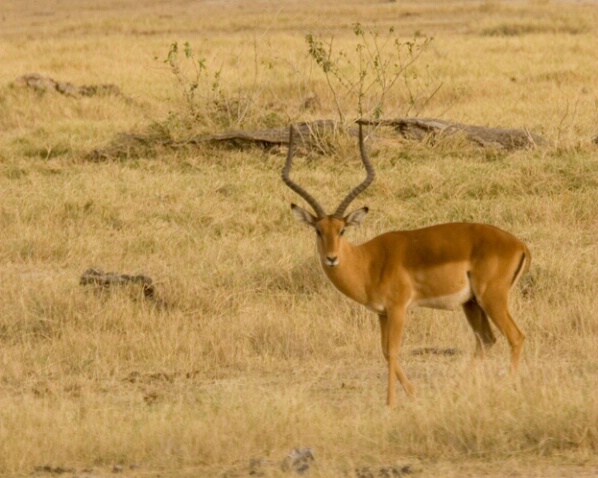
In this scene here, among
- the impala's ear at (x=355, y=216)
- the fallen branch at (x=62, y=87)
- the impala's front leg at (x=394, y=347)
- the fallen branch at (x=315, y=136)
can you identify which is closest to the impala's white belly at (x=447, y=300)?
the impala's front leg at (x=394, y=347)

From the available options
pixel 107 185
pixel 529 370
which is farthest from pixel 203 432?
pixel 107 185

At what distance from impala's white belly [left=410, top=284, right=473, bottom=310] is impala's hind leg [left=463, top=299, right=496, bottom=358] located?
368mm

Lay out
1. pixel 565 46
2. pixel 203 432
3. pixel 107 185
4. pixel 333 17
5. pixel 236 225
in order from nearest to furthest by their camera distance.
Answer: pixel 203 432
pixel 236 225
pixel 107 185
pixel 565 46
pixel 333 17

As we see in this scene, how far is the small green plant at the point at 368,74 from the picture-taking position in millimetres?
13616

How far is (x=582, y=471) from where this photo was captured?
15.4ft

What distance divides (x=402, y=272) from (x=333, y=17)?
102ft

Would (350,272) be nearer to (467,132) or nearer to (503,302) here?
(503,302)

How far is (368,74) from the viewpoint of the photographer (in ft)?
65.0

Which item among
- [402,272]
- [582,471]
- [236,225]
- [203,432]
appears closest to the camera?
[582,471]

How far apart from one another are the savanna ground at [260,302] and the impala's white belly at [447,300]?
0.35 metres

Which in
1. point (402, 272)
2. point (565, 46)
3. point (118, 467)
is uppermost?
Answer: point (565, 46)

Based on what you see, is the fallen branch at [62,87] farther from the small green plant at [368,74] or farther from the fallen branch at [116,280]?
the fallen branch at [116,280]

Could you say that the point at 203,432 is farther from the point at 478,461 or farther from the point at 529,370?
the point at 529,370

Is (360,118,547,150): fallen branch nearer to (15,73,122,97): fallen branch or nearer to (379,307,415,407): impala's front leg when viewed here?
(15,73,122,97): fallen branch
